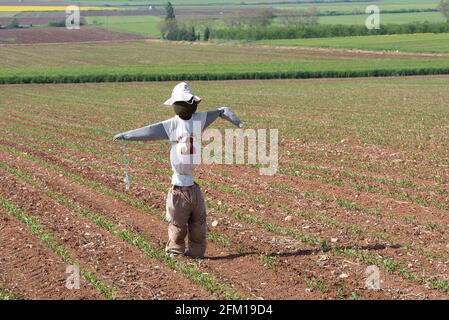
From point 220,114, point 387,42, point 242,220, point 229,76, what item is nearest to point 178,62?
point 229,76

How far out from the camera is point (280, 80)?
53.6 metres

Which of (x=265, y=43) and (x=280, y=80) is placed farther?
(x=265, y=43)

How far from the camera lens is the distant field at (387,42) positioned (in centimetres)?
7775

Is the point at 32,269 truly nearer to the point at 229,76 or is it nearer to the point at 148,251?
the point at 148,251

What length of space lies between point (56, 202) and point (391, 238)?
17.6 ft

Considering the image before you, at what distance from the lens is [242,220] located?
12414 mm

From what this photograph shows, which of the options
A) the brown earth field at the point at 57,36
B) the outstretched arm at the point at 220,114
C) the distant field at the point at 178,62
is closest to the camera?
the outstretched arm at the point at 220,114

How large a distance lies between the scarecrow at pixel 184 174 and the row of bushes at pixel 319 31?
3430 inches

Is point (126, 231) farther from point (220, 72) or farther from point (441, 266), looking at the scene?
point (220, 72)

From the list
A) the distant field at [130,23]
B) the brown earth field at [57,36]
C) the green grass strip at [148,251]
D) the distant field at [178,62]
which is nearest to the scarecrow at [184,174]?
the green grass strip at [148,251]

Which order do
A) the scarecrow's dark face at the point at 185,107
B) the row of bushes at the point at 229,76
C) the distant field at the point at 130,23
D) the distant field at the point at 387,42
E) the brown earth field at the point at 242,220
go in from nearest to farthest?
the brown earth field at the point at 242,220
the scarecrow's dark face at the point at 185,107
the row of bushes at the point at 229,76
the distant field at the point at 387,42
the distant field at the point at 130,23

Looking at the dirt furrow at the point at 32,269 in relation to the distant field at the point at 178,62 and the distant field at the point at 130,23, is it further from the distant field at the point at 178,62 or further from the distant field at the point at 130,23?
the distant field at the point at 130,23

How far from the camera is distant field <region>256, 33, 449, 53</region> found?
→ 7775 centimetres
